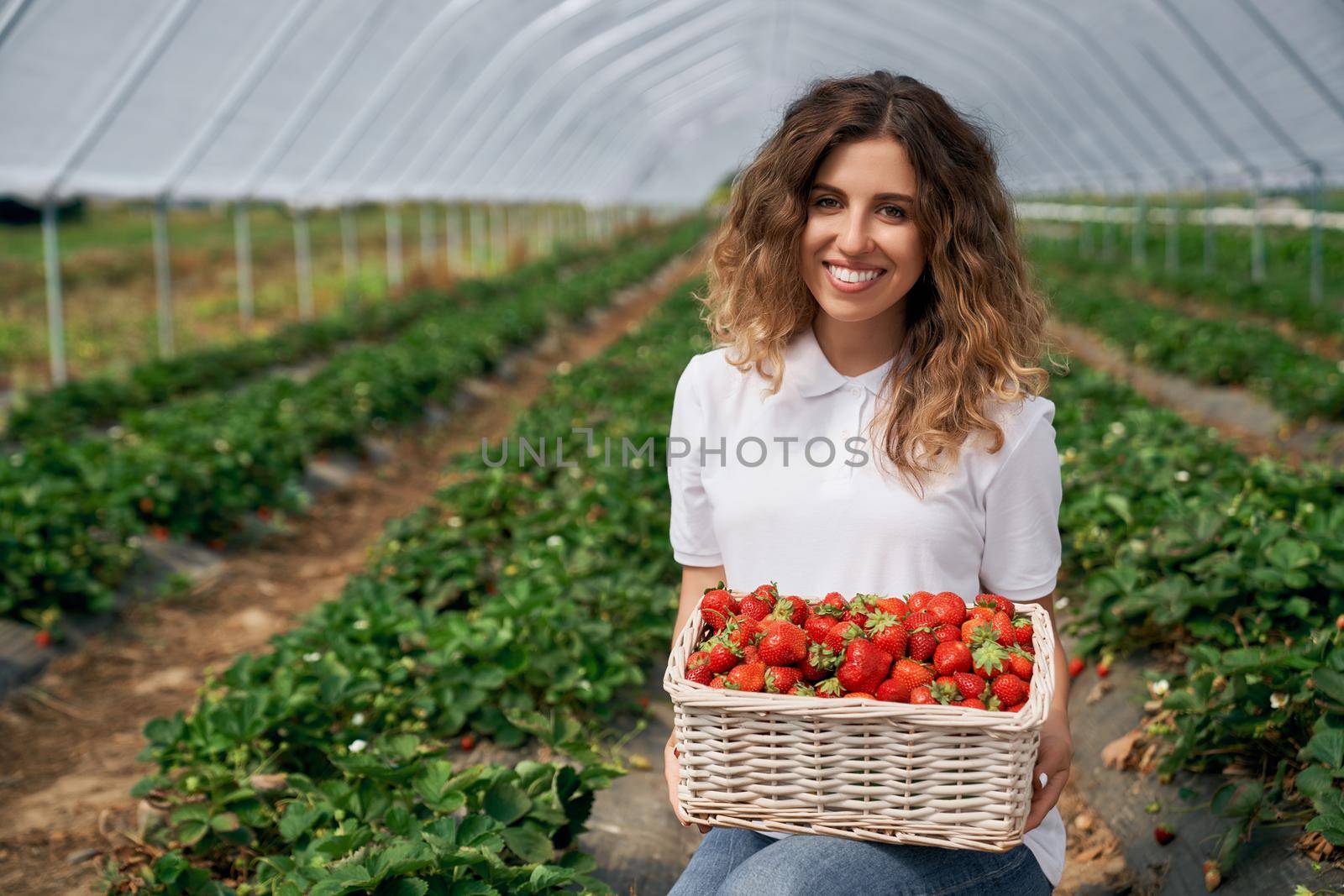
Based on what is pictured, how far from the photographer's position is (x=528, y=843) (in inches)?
89.1

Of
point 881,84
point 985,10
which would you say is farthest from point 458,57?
point 881,84

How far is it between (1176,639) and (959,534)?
1.78 metres

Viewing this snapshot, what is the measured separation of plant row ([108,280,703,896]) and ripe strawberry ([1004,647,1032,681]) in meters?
0.92

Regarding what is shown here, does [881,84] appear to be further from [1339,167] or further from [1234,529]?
[1339,167]

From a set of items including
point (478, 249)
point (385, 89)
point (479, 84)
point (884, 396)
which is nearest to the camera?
point (884, 396)

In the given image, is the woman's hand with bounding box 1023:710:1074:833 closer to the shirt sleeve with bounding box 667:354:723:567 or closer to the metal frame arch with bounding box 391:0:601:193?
the shirt sleeve with bounding box 667:354:723:567

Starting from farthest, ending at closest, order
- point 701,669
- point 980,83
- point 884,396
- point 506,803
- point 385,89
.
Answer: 1. point 980,83
2. point 385,89
3. point 506,803
4. point 884,396
5. point 701,669

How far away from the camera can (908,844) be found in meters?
1.66

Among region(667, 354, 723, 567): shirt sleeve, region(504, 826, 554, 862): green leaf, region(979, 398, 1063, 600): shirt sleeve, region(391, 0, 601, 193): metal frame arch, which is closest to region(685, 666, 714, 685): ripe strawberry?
region(667, 354, 723, 567): shirt sleeve

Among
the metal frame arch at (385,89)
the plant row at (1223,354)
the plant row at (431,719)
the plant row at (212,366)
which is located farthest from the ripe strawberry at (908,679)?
the metal frame arch at (385,89)

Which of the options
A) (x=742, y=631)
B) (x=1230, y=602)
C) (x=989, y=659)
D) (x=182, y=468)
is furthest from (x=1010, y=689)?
(x=182, y=468)

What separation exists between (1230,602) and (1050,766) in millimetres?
1666

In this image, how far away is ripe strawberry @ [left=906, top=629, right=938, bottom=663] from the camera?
1.60 m

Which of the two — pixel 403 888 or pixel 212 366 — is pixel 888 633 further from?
pixel 212 366
